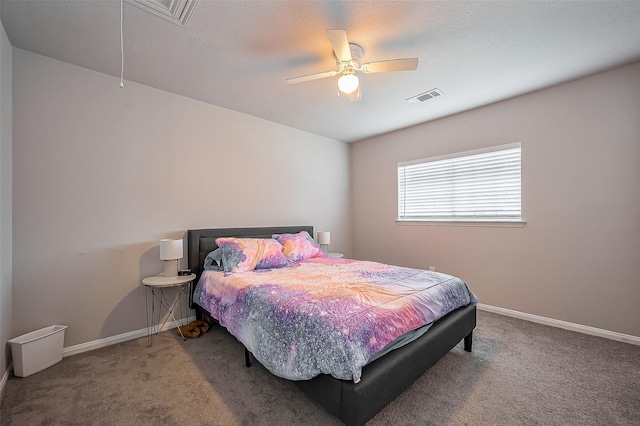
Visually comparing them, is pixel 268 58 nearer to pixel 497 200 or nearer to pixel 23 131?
pixel 23 131

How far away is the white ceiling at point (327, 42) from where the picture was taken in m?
1.83

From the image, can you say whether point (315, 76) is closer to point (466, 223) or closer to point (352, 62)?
point (352, 62)

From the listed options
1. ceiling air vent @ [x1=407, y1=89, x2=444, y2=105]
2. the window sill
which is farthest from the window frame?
ceiling air vent @ [x1=407, y1=89, x2=444, y2=105]

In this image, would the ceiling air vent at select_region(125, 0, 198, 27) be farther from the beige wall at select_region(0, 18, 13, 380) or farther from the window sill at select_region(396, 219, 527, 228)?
the window sill at select_region(396, 219, 527, 228)

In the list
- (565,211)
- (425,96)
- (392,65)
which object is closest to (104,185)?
(392,65)

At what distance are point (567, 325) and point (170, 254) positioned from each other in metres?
4.28

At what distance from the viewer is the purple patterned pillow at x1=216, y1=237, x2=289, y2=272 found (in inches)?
109

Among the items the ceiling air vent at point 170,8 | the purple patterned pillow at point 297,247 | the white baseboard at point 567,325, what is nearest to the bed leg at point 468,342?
the white baseboard at point 567,325

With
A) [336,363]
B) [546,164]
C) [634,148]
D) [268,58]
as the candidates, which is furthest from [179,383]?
[634,148]

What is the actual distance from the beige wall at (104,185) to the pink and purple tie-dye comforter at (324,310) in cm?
88

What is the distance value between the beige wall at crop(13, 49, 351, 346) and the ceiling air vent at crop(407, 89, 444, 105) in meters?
2.20

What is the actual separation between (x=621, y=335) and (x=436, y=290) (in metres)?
2.12

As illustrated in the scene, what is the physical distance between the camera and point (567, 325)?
2859mm

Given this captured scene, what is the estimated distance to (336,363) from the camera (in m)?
1.40
